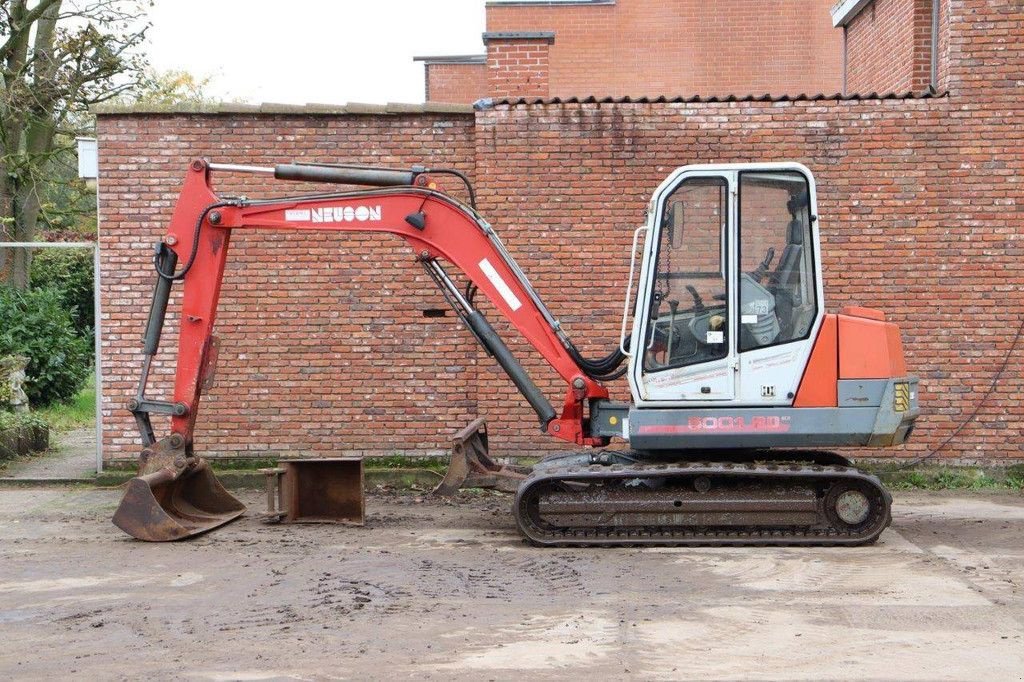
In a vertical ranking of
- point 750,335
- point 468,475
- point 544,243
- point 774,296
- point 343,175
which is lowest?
point 468,475

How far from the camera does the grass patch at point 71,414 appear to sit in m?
16.3

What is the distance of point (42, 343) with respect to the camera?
57.0 feet

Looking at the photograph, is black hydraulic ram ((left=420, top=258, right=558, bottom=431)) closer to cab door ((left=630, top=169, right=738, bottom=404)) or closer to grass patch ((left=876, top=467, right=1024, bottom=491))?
cab door ((left=630, top=169, right=738, bottom=404))

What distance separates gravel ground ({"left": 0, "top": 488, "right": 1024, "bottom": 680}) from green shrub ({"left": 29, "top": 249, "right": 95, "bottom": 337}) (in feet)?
53.5

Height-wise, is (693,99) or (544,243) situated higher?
(693,99)

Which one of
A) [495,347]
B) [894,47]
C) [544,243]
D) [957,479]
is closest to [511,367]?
[495,347]

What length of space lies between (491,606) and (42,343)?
40.9 feet

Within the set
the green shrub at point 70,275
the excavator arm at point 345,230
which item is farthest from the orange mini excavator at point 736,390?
the green shrub at point 70,275

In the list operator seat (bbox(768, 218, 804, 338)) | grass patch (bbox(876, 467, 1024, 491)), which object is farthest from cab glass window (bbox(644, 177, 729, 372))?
grass patch (bbox(876, 467, 1024, 491))

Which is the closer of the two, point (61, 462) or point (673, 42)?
point (61, 462)

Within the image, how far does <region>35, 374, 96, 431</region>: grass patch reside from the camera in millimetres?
16328

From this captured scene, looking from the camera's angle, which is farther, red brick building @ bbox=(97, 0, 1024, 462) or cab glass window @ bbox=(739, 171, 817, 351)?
red brick building @ bbox=(97, 0, 1024, 462)

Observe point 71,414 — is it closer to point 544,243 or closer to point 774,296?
point 544,243

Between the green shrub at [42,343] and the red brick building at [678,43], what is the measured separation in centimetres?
910
